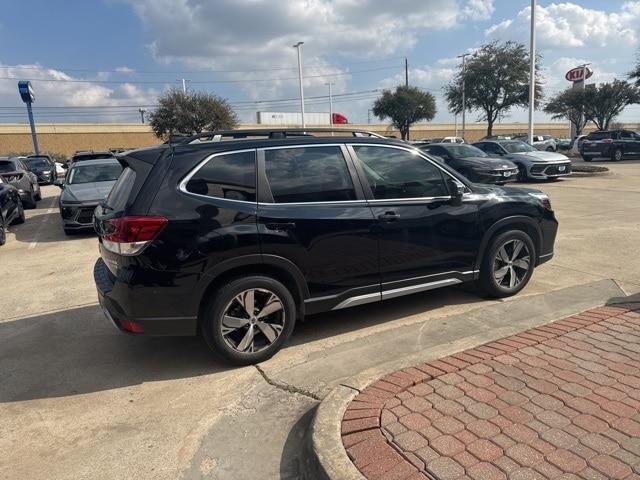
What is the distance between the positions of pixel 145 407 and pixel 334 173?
241cm

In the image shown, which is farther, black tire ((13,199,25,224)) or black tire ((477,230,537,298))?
black tire ((13,199,25,224))

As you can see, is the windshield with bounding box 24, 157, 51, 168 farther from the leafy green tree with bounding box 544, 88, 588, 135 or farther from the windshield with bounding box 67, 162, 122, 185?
the leafy green tree with bounding box 544, 88, 588, 135

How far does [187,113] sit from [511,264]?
1358 inches

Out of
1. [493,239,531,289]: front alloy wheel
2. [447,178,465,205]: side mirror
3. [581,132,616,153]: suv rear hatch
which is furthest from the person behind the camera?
[581,132,616,153]: suv rear hatch

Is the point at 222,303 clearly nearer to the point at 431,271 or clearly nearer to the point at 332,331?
the point at 332,331

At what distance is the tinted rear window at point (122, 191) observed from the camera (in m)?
3.94

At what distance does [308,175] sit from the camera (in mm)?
4305

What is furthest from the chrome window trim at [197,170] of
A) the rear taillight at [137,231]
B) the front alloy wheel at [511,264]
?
the front alloy wheel at [511,264]

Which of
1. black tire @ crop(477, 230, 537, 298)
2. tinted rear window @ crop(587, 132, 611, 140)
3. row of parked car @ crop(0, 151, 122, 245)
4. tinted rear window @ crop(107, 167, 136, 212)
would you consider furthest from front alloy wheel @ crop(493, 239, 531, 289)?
tinted rear window @ crop(587, 132, 611, 140)

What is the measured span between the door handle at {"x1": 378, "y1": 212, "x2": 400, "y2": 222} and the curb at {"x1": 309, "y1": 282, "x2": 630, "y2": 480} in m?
1.18

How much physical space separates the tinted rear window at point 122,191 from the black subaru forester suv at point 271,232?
0.06 ft

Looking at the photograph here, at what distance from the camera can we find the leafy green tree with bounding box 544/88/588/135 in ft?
141

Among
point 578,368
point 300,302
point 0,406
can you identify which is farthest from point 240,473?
point 578,368

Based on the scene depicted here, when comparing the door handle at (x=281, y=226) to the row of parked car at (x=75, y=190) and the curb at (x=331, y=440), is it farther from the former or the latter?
the row of parked car at (x=75, y=190)
